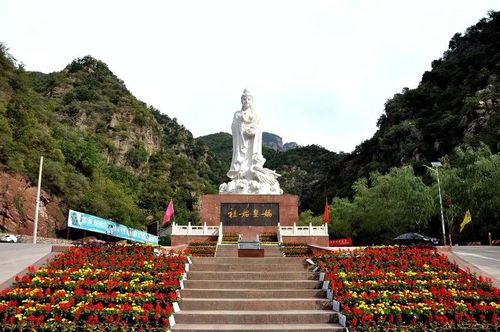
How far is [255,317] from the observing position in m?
7.13

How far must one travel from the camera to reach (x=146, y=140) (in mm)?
58500

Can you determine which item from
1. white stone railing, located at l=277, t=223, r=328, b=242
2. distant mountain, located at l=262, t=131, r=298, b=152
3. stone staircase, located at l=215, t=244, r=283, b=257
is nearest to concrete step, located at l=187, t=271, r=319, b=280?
stone staircase, located at l=215, t=244, r=283, b=257

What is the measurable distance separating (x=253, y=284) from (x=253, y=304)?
98 centimetres

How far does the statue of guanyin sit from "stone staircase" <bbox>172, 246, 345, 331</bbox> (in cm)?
1071

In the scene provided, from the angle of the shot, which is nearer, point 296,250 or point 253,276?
point 253,276

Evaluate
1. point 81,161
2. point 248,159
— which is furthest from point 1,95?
point 248,159

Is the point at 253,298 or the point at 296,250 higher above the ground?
the point at 296,250

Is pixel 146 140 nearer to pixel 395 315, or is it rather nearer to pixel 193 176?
pixel 193 176

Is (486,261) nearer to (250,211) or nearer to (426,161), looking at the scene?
(250,211)

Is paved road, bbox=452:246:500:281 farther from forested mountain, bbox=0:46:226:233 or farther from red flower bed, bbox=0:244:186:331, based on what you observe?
forested mountain, bbox=0:46:226:233

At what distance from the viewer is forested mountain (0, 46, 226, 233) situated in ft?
97.6

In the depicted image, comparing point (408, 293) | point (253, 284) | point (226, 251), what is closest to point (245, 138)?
point (226, 251)

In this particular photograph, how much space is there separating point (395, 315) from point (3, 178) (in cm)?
2447

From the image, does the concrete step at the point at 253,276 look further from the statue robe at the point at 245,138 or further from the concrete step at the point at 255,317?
the statue robe at the point at 245,138
